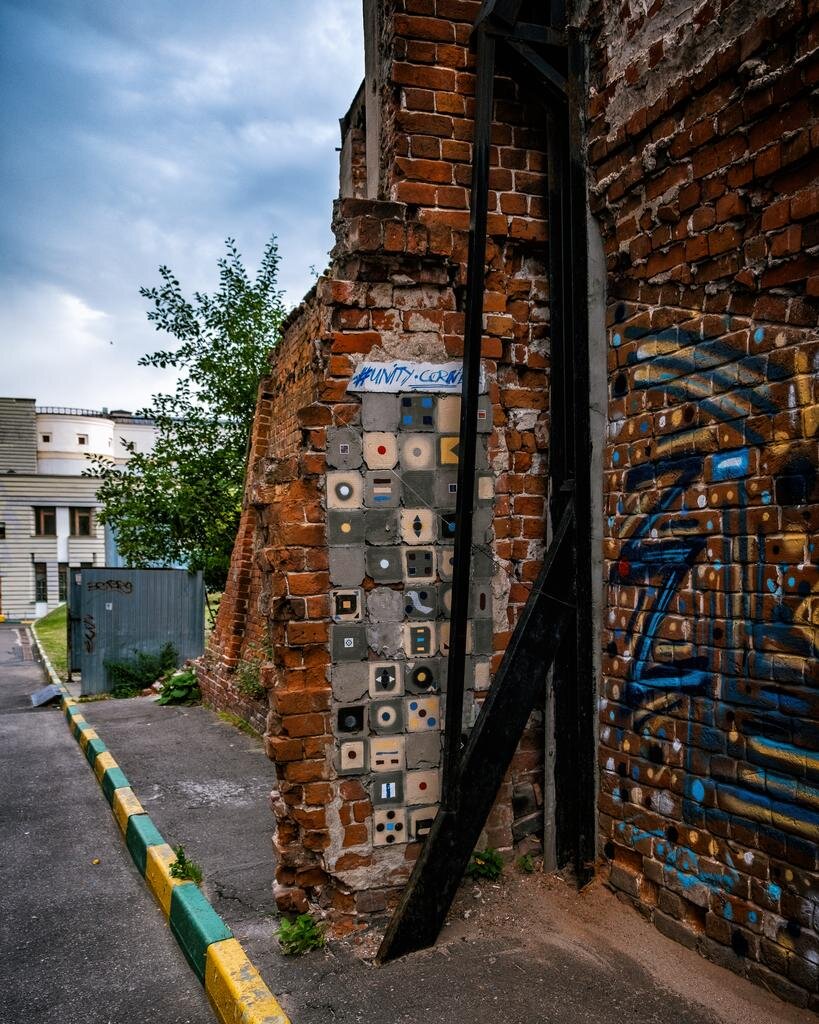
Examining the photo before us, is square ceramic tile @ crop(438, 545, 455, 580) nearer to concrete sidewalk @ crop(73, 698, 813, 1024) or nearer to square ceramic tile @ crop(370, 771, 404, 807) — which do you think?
square ceramic tile @ crop(370, 771, 404, 807)

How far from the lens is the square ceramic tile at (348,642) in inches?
140

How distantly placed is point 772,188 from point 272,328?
12135 millimetres

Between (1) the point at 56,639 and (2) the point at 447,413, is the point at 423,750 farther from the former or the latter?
(1) the point at 56,639

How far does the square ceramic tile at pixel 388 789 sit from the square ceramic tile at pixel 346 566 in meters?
0.92

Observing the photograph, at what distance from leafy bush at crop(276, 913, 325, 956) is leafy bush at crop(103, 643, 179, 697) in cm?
903

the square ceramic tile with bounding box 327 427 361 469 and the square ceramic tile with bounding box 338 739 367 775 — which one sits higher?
the square ceramic tile with bounding box 327 427 361 469

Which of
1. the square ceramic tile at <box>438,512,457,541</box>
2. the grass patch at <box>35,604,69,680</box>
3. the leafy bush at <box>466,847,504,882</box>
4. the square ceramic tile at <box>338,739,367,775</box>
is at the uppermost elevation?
the square ceramic tile at <box>438,512,457,541</box>

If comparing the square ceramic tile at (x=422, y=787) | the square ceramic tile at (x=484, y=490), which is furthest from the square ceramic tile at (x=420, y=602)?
the square ceramic tile at (x=422, y=787)

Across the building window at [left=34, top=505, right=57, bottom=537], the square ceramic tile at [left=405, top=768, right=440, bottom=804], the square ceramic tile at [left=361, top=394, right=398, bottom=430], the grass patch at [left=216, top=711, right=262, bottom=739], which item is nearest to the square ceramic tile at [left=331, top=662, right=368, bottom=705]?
the square ceramic tile at [left=405, top=768, right=440, bottom=804]

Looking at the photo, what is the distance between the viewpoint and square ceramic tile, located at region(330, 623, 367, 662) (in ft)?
11.6

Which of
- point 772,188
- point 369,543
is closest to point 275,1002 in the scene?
point 369,543

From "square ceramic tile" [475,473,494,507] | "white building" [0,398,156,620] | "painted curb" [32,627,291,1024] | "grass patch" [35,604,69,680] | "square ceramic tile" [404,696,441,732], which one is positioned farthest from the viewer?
"white building" [0,398,156,620]

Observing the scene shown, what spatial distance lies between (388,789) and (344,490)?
1433 mm

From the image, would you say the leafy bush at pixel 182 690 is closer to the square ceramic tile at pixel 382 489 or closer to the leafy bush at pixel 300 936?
the leafy bush at pixel 300 936
